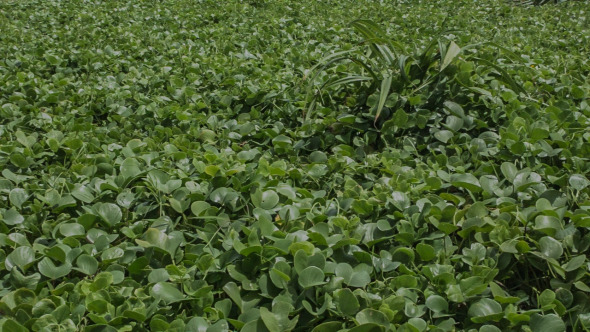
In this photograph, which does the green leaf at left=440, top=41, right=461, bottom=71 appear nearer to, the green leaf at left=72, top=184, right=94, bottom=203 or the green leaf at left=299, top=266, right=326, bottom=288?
the green leaf at left=299, top=266, right=326, bottom=288

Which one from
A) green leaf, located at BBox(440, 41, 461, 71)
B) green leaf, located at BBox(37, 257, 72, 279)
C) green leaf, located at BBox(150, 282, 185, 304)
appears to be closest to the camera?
green leaf, located at BBox(150, 282, 185, 304)

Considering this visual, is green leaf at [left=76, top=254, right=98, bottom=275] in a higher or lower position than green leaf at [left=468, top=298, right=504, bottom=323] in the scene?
lower

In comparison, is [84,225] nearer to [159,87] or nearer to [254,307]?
[254,307]

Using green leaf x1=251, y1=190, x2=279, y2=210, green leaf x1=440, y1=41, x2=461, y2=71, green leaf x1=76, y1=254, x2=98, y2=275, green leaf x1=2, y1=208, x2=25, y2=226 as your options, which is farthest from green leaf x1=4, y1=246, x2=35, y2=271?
green leaf x1=440, y1=41, x2=461, y2=71

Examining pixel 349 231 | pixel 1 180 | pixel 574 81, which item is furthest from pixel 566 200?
pixel 1 180

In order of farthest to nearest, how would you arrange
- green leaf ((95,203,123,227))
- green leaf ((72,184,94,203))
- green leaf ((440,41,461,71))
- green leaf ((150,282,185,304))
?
green leaf ((440,41,461,71))
green leaf ((72,184,94,203))
green leaf ((95,203,123,227))
green leaf ((150,282,185,304))

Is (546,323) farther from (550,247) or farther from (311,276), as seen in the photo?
(311,276)

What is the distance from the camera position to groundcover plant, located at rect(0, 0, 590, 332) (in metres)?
1.40

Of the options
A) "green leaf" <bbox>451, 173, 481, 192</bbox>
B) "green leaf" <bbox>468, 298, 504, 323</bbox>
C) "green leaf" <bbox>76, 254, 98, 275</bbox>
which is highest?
"green leaf" <bbox>451, 173, 481, 192</bbox>

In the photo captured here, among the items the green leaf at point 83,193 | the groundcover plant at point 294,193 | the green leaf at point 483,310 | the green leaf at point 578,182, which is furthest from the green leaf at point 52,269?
the green leaf at point 578,182

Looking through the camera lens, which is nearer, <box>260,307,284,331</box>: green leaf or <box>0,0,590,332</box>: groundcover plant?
<box>260,307,284,331</box>: green leaf

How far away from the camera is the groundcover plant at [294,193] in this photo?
1404mm

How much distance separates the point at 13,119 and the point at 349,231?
1.81m

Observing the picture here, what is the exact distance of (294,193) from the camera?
1.88 metres
